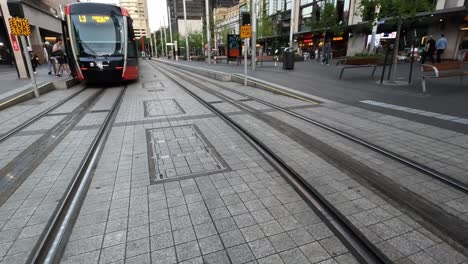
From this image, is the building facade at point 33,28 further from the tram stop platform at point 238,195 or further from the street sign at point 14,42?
the tram stop platform at point 238,195

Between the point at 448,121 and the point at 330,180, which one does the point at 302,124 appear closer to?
the point at 330,180

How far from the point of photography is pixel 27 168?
4.28 meters

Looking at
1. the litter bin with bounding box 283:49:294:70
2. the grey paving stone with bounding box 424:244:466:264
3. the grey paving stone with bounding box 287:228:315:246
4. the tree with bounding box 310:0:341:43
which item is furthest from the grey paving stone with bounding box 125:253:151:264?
the tree with bounding box 310:0:341:43

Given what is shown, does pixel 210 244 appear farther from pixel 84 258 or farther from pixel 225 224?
pixel 84 258

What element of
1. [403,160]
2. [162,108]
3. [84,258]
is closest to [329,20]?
[162,108]

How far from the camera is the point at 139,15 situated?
117438 millimetres

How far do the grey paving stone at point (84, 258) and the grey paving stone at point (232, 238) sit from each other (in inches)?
46.1

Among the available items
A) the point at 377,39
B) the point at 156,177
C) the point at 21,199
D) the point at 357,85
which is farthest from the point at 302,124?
the point at 377,39

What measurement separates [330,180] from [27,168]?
4.78m

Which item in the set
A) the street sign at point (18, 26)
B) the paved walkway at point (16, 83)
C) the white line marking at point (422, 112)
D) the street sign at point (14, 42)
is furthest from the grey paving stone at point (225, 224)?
the street sign at point (14, 42)

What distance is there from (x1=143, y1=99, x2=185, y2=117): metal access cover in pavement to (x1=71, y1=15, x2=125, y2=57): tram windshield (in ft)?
14.7

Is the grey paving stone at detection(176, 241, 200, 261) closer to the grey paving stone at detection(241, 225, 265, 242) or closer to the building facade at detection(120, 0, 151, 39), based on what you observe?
the grey paving stone at detection(241, 225, 265, 242)

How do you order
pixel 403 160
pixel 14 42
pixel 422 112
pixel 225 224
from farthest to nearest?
pixel 14 42 < pixel 422 112 < pixel 403 160 < pixel 225 224

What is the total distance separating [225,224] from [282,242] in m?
0.64
